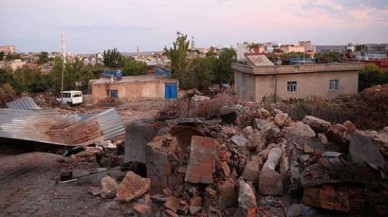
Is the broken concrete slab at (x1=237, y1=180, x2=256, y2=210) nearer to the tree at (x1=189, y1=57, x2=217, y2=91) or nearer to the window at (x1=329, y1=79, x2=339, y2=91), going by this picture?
the window at (x1=329, y1=79, x2=339, y2=91)

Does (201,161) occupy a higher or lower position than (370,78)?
lower

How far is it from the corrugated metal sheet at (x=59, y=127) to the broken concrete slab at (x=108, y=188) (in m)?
3.16

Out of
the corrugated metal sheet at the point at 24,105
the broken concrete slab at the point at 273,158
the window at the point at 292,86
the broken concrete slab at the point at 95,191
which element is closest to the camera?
the broken concrete slab at the point at 95,191

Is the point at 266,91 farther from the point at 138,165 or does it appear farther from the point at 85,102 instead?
the point at 138,165

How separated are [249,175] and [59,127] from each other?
595 cm

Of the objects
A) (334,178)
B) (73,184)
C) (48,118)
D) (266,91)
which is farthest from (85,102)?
(334,178)

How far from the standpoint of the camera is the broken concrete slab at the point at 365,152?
17.8 feet

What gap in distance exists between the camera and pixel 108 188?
5.95 metres

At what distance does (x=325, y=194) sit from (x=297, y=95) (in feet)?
55.2

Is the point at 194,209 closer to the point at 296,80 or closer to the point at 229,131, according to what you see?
the point at 229,131

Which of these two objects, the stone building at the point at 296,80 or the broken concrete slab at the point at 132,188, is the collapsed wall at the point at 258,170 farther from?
the stone building at the point at 296,80

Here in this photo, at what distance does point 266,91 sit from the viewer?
68.5ft

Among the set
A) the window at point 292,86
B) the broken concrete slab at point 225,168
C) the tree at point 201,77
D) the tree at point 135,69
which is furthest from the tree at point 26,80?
the broken concrete slab at point 225,168

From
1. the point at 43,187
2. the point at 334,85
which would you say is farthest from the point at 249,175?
the point at 334,85
